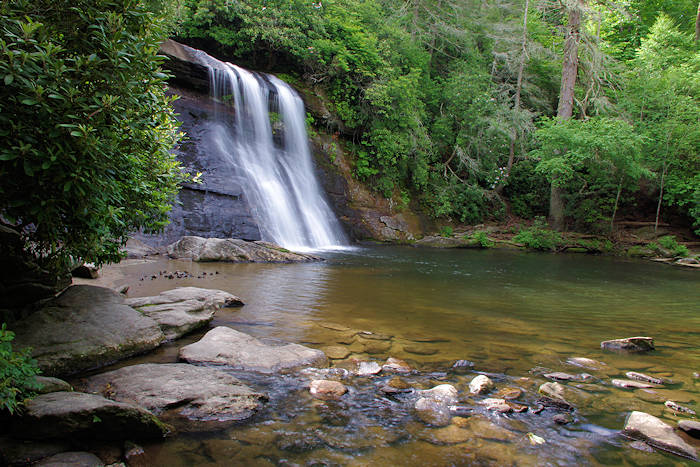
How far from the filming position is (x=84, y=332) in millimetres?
3742

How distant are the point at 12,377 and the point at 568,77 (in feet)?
78.8

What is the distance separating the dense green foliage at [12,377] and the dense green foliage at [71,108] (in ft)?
2.92

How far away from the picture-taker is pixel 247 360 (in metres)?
3.96

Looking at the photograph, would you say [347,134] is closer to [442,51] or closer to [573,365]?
[442,51]

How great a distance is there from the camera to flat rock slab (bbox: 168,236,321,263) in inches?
399

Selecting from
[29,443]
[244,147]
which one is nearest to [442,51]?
[244,147]

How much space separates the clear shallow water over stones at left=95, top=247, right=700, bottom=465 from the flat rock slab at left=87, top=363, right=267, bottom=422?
0.20m

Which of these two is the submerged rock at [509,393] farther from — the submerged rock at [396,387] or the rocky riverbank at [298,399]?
the submerged rock at [396,387]

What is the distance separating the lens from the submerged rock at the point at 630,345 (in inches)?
190

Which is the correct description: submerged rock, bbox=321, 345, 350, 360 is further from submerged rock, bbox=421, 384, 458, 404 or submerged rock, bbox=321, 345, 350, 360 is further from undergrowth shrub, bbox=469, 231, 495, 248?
undergrowth shrub, bbox=469, 231, 495, 248

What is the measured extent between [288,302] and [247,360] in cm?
251

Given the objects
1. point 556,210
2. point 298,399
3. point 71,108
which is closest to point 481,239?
point 556,210

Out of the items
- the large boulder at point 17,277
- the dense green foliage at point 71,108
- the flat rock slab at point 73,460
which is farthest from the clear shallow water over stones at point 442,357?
the dense green foliage at point 71,108

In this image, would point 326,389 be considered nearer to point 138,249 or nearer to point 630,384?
point 630,384
